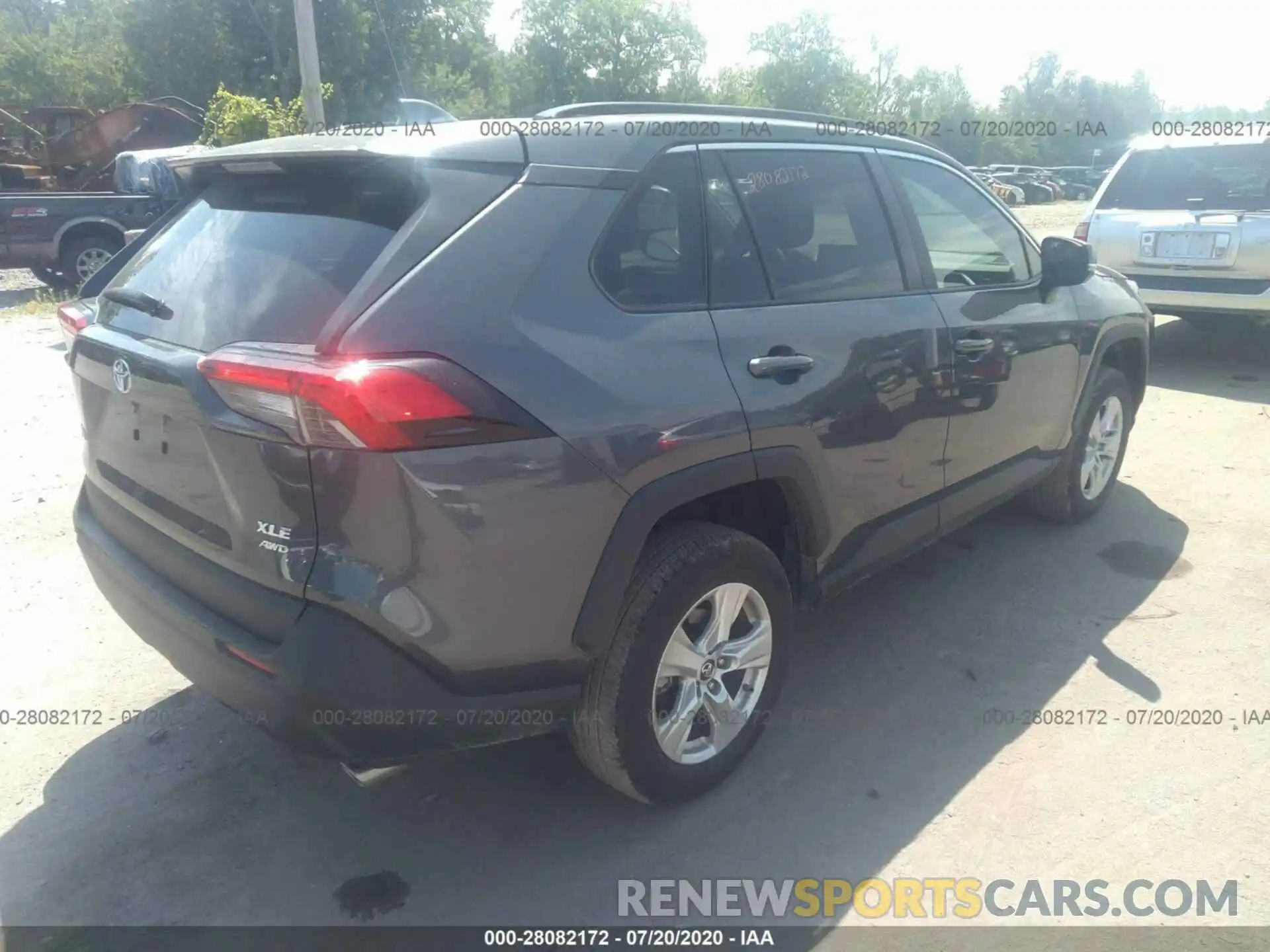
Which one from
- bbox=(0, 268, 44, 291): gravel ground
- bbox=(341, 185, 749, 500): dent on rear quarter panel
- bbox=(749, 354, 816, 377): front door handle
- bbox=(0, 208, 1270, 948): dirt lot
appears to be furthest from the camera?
bbox=(0, 268, 44, 291): gravel ground

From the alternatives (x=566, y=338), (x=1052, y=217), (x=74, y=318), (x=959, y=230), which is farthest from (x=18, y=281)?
(x=1052, y=217)

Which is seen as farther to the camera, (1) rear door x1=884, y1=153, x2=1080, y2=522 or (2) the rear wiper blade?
(1) rear door x1=884, y1=153, x2=1080, y2=522

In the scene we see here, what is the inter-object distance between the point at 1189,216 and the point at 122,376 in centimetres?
758

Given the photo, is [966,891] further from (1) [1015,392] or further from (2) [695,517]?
(1) [1015,392]

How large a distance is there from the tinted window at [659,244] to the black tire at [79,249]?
1141 cm

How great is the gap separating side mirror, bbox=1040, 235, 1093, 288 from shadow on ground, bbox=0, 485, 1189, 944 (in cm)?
→ 148

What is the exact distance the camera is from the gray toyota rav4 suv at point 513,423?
205cm

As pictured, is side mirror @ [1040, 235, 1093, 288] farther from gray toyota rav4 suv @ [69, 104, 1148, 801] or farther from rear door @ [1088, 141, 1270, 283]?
rear door @ [1088, 141, 1270, 283]

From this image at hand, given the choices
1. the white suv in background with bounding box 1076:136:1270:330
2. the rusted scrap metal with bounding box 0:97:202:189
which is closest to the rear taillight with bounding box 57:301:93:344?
the white suv in background with bounding box 1076:136:1270:330

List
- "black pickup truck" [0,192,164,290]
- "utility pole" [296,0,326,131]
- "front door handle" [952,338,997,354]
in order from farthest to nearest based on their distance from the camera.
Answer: "utility pole" [296,0,326,131] → "black pickup truck" [0,192,164,290] → "front door handle" [952,338,997,354]

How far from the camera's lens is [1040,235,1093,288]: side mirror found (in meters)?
3.97

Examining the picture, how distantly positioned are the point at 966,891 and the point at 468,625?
1.50 m

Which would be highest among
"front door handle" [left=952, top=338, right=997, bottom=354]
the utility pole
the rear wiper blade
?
the utility pole

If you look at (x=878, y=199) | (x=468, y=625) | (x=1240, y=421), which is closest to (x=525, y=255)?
(x=468, y=625)
